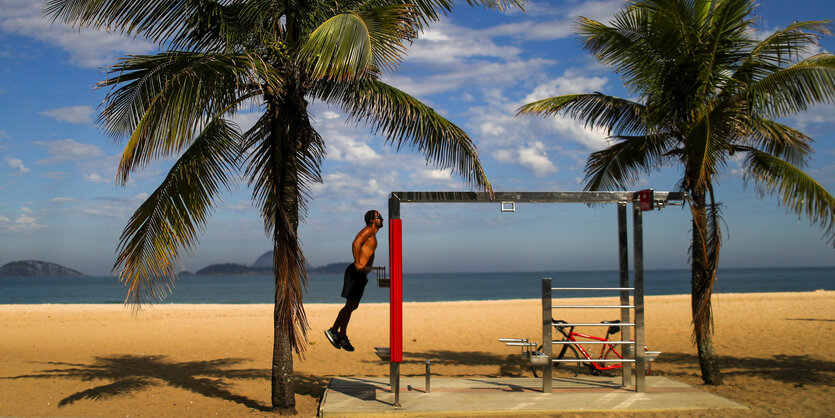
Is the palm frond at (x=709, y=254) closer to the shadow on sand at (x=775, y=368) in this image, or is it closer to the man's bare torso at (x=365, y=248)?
the shadow on sand at (x=775, y=368)

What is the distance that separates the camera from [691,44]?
345 inches

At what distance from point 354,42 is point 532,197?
328cm

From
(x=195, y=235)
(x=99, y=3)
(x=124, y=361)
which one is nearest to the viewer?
(x=99, y=3)

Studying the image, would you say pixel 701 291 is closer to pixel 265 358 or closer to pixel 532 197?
pixel 532 197

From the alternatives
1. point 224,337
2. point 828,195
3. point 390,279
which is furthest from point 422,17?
point 224,337

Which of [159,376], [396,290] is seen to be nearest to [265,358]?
[159,376]

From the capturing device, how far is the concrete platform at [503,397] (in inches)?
293

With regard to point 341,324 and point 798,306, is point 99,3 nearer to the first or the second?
point 341,324

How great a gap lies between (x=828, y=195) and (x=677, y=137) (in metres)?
2.07

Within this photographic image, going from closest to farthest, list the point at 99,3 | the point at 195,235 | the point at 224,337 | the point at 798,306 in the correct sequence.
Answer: the point at 99,3 < the point at 195,235 < the point at 224,337 < the point at 798,306

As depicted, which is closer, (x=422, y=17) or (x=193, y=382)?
(x=422, y=17)

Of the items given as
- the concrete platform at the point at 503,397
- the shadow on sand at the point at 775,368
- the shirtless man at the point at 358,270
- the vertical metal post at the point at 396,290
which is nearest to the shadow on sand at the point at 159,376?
the concrete platform at the point at 503,397

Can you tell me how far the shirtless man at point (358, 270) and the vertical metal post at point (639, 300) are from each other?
3.44 m

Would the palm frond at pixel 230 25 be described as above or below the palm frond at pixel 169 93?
above
